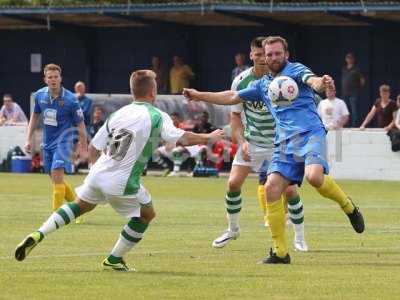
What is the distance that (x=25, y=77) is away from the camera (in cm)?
4091

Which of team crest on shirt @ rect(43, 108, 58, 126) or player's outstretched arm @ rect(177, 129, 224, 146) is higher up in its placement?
player's outstretched arm @ rect(177, 129, 224, 146)

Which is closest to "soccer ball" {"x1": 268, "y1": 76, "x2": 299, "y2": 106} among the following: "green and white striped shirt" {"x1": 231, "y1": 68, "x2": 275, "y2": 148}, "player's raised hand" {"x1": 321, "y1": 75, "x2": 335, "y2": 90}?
"player's raised hand" {"x1": 321, "y1": 75, "x2": 335, "y2": 90}

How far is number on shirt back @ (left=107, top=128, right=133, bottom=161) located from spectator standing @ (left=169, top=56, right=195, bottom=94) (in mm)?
23828

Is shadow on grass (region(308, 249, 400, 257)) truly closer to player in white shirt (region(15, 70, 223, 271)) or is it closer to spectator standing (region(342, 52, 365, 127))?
player in white shirt (region(15, 70, 223, 271))

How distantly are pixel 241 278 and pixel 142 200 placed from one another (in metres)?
1.15

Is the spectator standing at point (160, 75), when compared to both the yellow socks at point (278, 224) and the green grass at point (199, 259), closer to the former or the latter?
the green grass at point (199, 259)

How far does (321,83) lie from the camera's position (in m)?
11.7

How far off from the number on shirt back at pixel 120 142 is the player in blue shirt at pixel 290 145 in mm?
1051

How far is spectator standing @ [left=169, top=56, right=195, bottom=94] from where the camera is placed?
35562 mm

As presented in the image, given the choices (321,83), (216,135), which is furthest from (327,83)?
(216,135)

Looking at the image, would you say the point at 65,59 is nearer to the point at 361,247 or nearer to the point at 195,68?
the point at 195,68

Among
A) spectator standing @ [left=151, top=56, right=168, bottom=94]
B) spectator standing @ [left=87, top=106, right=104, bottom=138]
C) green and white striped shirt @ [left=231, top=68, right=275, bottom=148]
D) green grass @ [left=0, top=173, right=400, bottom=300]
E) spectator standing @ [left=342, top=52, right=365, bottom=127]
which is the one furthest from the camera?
spectator standing @ [left=151, top=56, right=168, bottom=94]

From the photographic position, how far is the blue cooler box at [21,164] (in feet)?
106

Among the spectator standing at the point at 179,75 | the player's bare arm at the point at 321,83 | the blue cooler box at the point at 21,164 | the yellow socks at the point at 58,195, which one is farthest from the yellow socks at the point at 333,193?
the spectator standing at the point at 179,75
